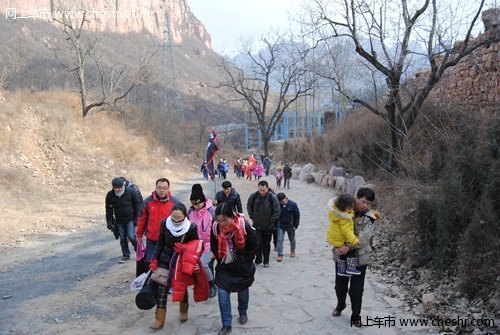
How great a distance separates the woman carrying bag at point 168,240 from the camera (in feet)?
16.0

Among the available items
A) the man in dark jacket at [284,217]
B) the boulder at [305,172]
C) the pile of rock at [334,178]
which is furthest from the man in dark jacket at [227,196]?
the boulder at [305,172]

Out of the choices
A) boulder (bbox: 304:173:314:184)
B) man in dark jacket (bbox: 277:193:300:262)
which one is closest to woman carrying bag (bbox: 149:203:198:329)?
man in dark jacket (bbox: 277:193:300:262)

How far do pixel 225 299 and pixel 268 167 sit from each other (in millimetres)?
27472

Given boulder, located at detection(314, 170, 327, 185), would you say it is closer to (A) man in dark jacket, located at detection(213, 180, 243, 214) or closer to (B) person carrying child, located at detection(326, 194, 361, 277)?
(A) man in dark jacket, located at detection(213, 180, 243, 214)

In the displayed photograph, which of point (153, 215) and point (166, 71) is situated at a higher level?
point (166, 71)

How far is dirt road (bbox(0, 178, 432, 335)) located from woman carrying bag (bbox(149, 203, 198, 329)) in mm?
289

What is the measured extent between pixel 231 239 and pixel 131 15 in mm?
107546

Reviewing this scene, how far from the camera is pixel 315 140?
3061 cm

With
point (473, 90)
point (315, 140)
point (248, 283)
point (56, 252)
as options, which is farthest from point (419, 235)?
point (315, 140)

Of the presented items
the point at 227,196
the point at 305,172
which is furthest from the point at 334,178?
the point at 227,196

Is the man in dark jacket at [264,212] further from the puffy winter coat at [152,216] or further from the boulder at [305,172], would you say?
the boulder at [305,172]

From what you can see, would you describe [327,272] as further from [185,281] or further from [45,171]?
[45,171]

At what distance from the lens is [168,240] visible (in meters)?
4.94

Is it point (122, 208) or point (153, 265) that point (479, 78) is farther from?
point (153, 265)
